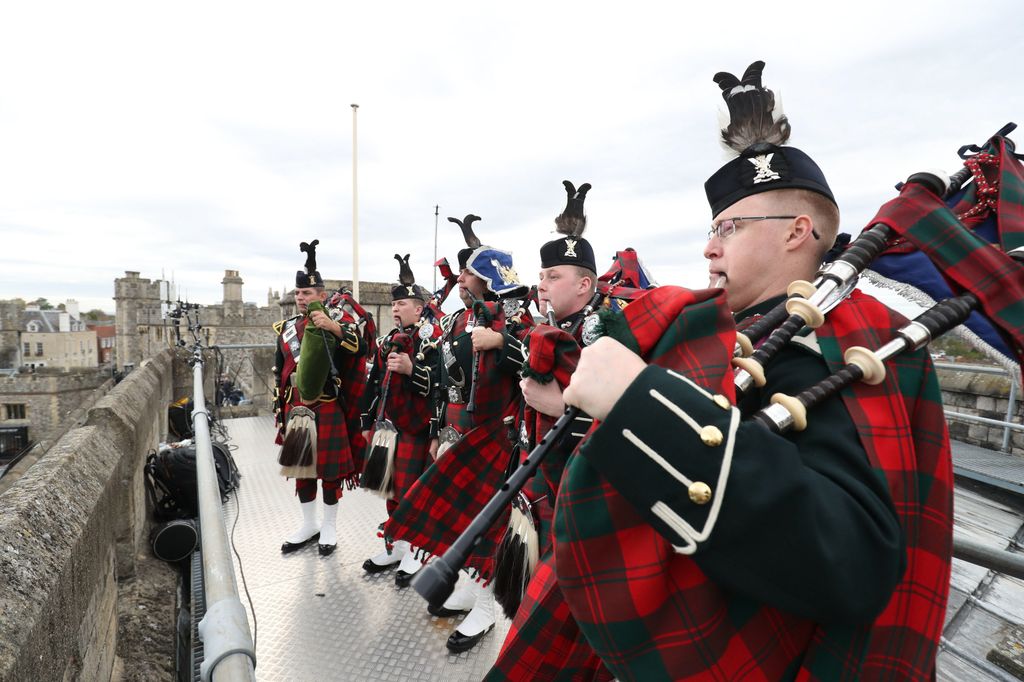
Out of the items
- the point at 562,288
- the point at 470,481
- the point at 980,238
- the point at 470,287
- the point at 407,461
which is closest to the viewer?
the point at 980,238

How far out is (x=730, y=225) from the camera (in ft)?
4.20

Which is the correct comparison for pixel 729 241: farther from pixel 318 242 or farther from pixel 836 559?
pixel 318 242

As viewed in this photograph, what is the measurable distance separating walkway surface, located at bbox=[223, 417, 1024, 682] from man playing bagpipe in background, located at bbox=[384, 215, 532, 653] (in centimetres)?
22

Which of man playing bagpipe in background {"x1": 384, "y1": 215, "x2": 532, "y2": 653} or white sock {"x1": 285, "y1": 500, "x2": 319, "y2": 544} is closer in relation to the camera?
man playing bagpipe in background {"x1": 384, "y1": 215, "x2": 532, "y2": 653}

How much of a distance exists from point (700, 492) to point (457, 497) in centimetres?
260

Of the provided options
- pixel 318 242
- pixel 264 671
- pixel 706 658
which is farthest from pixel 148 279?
pixel 706 658

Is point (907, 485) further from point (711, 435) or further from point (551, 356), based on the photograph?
point (551, 356)

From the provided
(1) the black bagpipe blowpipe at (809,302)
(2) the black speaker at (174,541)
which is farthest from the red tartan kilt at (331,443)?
(1) the black bagpipe blowpipe at (809,302)

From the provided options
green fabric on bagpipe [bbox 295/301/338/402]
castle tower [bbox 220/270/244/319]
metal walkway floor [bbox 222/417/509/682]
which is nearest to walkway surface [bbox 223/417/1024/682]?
metal walkway floor [bbox 222/417/509/682]

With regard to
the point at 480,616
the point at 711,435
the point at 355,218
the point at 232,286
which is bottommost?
the point at 480,616

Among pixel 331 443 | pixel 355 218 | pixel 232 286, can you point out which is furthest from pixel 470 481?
pixel 232 286

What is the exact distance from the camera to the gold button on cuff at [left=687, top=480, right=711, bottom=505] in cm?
82

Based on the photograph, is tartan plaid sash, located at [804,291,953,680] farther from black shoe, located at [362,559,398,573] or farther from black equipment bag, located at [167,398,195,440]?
black equipment bag, located at [167,398,195,440]

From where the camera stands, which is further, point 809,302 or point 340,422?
point 340,422
